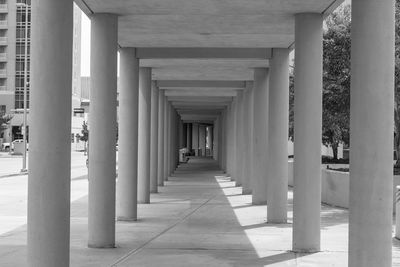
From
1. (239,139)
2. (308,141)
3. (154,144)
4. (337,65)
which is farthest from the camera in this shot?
(239,139)

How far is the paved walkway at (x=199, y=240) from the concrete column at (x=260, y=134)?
665 millimetres

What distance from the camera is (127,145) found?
14.9 meters

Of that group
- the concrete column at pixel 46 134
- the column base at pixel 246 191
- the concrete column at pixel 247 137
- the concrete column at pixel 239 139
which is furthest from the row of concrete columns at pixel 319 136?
the concrete column at pixel 239 139

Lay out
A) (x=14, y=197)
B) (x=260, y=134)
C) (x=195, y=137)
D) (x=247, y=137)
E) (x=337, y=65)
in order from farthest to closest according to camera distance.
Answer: (x=195, y=137)
(x=247, y=137)
(x=14, y=197)
(x=337, y=65)
(x=260, y=134)

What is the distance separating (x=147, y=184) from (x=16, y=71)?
264 ft

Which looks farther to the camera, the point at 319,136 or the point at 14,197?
the point at 14,197

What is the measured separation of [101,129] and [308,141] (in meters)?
3.57

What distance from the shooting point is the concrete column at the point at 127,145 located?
48.6 feet

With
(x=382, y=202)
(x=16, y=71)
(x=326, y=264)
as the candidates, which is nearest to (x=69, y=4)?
(x=382, y=202)

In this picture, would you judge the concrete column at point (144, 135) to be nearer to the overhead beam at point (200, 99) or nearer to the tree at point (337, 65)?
the tree at point (337, 65)

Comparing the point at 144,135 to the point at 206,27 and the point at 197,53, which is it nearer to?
the point at 197,53

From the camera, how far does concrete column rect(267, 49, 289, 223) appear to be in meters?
14.8

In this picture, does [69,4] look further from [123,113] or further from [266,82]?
[266,82]

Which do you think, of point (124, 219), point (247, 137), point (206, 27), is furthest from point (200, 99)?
point (206, 27)
